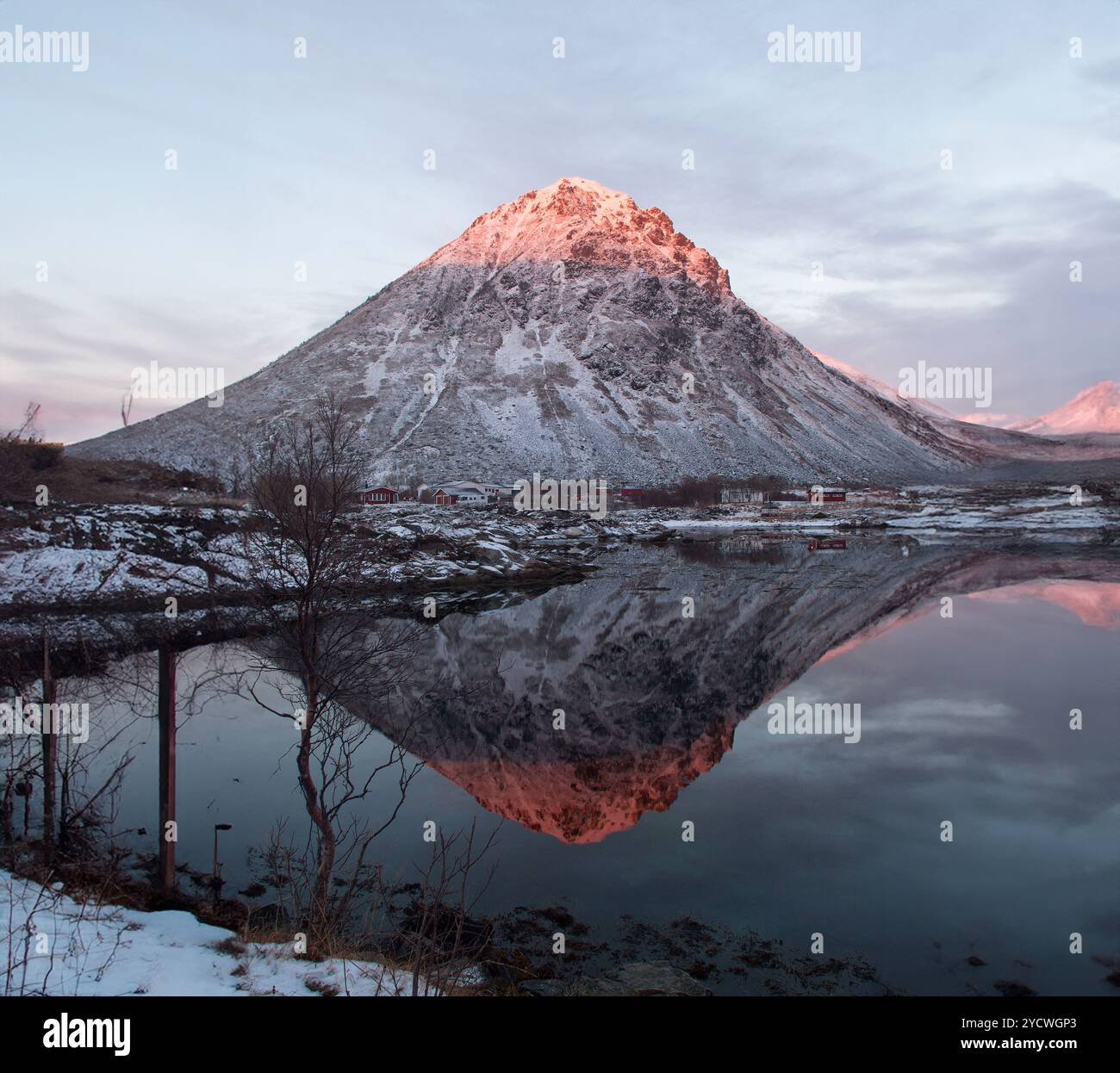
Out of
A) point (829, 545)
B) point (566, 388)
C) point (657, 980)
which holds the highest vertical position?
point (566, 388)

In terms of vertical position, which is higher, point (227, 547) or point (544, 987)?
point (227, 547)

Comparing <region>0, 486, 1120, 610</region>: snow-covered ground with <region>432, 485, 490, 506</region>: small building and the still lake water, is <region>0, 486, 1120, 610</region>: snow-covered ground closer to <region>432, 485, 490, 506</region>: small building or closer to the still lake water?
the still lake water

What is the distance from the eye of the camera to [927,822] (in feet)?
37.2

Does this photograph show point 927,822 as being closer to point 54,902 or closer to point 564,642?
point 54,902

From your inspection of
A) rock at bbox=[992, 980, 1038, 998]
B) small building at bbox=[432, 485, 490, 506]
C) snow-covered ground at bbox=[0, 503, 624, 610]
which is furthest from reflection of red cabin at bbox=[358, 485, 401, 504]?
rock at bbox=[992, 980, 1038, 998]

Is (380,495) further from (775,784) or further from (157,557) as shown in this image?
(775,784)

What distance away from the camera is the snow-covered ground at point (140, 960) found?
611 cm

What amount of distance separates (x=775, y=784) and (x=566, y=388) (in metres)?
142

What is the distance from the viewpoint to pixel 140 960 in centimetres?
669

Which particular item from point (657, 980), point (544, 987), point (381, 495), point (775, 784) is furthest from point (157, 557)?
point (381, 495)

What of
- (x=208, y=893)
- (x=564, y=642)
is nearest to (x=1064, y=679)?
(x=564, y=642)

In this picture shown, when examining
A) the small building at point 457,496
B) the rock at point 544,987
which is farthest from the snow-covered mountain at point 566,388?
the rock at point 544,987

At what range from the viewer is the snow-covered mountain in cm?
12812
